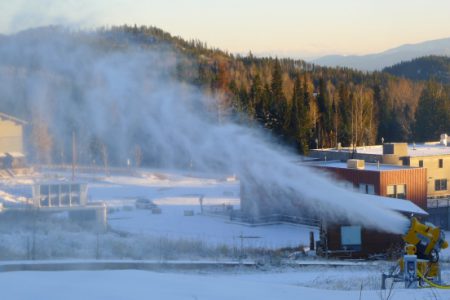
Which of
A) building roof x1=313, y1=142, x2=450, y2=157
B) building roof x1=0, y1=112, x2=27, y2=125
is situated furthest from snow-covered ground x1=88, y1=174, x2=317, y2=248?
building roof x1=313, y1=142, x2=450, y2=157

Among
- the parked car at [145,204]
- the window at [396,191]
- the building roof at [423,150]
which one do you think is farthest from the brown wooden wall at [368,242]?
the parked car at [145,204]

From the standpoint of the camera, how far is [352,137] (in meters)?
58.3

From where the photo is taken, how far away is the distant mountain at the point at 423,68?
15450 cm

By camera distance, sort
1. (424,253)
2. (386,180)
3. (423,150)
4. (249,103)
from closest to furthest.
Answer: (424,253) < (386,180) < (423,150) < (249,103)

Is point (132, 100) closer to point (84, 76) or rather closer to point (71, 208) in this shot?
point (84, 76)

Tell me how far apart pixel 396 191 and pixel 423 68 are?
135239mm

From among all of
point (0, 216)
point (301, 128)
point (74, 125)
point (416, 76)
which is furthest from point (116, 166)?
point (416, 76)

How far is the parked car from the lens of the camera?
125 feet

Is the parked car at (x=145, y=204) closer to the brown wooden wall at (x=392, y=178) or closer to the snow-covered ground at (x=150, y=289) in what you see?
the brown wooden wall at (x=392, y=178)

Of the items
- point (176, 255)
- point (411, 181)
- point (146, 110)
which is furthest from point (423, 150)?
point (176, 255)

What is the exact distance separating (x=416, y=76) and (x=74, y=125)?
417 ft

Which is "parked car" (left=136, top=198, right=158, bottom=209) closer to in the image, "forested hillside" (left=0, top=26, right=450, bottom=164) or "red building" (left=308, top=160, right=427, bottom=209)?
"forested hillside" (left=0, top=26, right=450, bottom=164)

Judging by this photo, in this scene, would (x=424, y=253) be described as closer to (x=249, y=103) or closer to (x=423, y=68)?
(x=249, y=103)

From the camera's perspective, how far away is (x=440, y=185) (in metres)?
38.0
